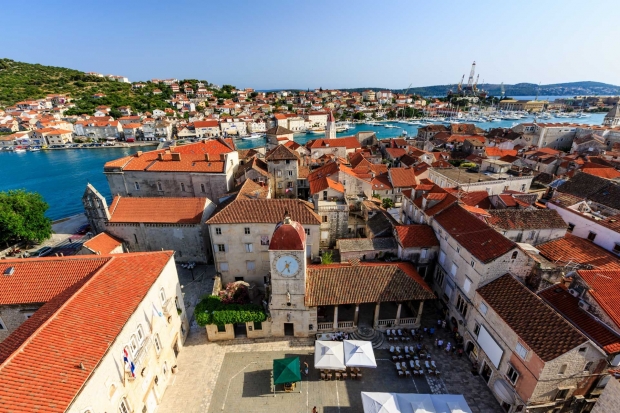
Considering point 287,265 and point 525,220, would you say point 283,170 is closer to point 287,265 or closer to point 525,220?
point 287,265

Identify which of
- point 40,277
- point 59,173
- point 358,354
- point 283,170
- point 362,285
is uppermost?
point 40,277

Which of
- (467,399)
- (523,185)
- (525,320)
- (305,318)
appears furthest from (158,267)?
(523,185)

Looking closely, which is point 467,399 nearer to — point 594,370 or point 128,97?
point 594,370

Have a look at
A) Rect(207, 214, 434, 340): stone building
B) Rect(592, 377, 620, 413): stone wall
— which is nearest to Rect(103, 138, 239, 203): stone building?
Rect(207, 214, 434, 340): stone building

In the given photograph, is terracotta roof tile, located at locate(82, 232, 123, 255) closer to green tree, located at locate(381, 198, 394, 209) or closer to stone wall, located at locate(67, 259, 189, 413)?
stone wall, located at locate(67, 259, 189, 413)

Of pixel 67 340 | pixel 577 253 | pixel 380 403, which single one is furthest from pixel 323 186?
pixel 67 340
